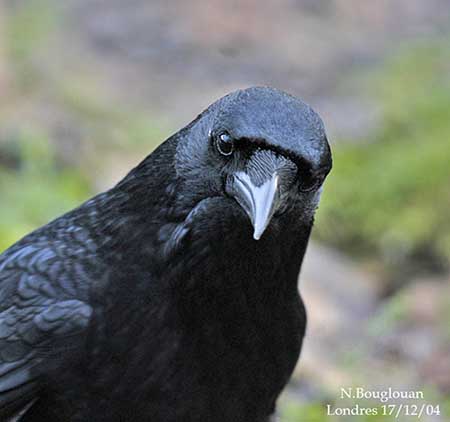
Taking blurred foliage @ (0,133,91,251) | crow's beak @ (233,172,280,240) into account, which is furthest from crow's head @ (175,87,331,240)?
blurred foliage @ (0,133,91,251)

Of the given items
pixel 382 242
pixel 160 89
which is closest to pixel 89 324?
pixel 382 242

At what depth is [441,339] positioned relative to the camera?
645 cm

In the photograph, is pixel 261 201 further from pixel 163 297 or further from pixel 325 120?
pixel 325 120

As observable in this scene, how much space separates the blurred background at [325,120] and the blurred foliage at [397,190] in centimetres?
1

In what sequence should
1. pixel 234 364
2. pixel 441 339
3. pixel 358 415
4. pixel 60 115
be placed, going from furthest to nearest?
pixel 60 115 → pixel 441 339 → pixel 358 415 → pixel 234 364

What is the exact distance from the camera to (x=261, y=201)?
10.9 ft

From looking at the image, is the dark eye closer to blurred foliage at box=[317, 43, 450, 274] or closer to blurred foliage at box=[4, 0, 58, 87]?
blurred foliage at box=[317, 43, 450, 274]

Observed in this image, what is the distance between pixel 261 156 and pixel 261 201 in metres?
0.15

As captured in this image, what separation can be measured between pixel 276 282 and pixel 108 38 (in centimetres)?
696

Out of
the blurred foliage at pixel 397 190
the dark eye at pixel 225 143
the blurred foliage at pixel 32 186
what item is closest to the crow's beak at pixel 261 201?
the dark eye at pixel 225 143

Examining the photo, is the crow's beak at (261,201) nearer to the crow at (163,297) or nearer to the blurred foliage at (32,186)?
the crow at (163,297)

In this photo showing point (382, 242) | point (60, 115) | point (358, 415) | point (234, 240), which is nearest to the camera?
point (234, 240)

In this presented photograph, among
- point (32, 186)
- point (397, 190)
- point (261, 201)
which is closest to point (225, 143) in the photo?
point (261, 201)

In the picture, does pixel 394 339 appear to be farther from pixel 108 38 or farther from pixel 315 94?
pixel 108 38
